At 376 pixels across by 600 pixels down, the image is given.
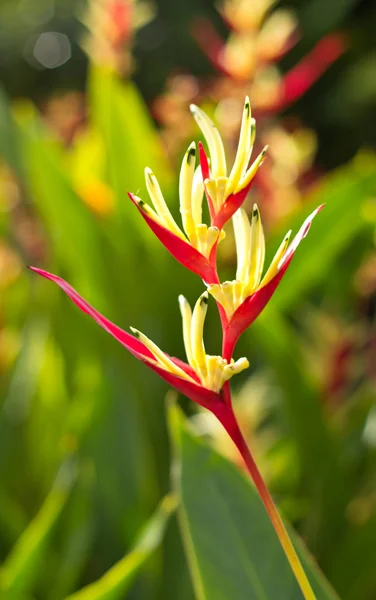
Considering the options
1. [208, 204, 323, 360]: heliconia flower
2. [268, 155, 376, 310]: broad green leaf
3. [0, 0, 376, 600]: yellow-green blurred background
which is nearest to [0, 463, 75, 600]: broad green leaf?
[0, 0, 376, 600]: yellow-green blurred background

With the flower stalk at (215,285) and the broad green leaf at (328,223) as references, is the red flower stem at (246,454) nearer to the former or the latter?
the flower stalk at (215,285)

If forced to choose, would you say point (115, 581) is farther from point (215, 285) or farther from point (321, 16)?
point (321, 16)

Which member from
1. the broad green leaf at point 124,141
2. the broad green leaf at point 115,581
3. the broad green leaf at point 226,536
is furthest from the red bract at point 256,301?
the broad green leaf at point 124,141

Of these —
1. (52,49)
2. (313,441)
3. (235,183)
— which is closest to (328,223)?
(313,441)

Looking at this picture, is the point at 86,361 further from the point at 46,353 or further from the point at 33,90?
the point at 33,90

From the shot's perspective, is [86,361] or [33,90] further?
[33,90]

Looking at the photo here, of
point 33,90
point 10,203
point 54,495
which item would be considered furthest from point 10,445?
point 33,90
